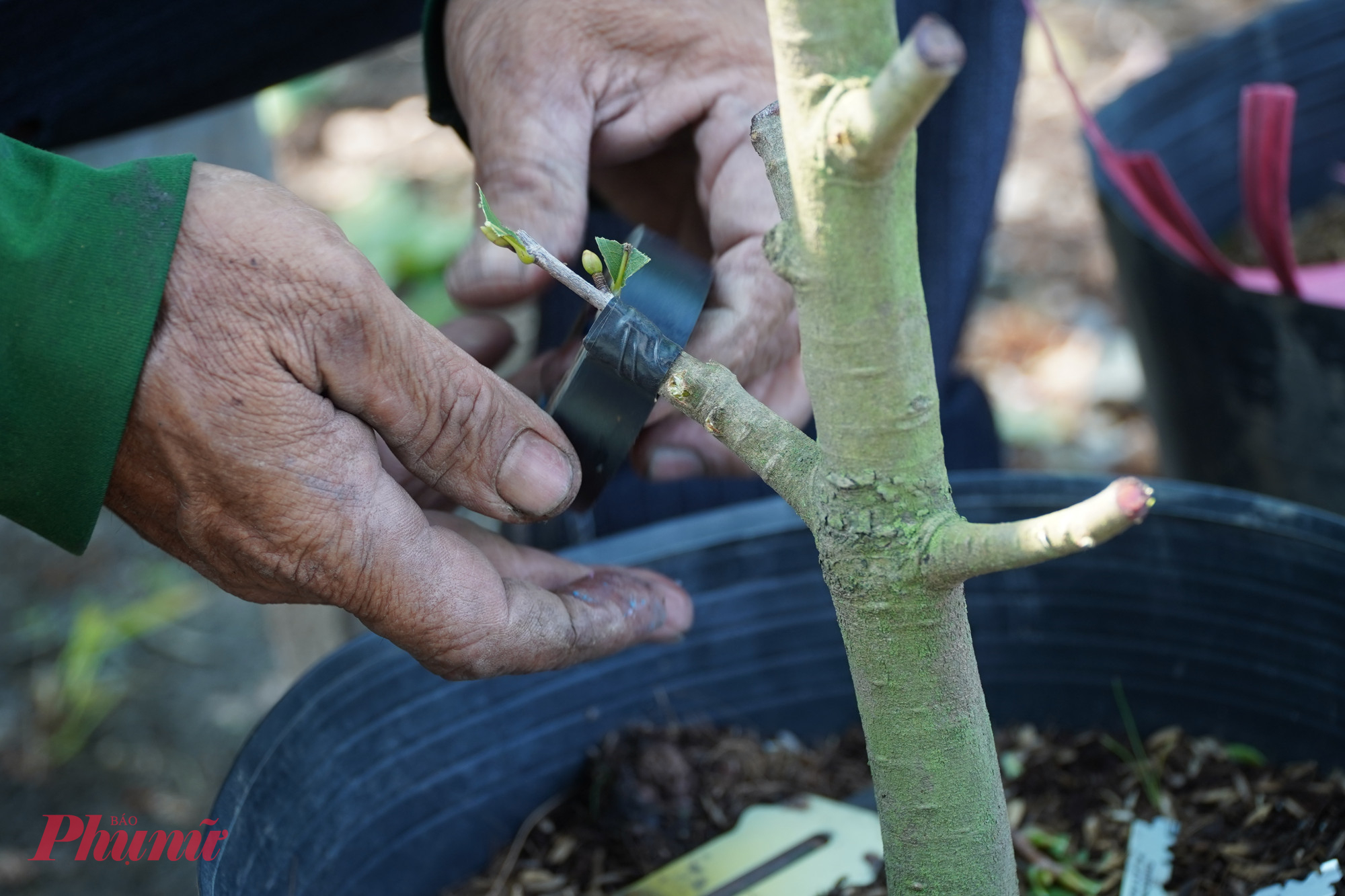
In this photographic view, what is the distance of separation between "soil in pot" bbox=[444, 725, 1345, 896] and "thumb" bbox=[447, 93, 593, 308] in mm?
518

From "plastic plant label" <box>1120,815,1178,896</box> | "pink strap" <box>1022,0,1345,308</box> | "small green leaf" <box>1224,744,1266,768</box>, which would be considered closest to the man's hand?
"plastic plant label" <box>1120,815,1178,896</box>

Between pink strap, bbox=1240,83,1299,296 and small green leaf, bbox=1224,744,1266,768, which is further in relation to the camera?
pink strap, bbox=1240,83,1299,296

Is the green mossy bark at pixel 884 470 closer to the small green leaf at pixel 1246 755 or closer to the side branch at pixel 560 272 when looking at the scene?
the side branch at pixel 560 272

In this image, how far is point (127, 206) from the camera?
781 mm

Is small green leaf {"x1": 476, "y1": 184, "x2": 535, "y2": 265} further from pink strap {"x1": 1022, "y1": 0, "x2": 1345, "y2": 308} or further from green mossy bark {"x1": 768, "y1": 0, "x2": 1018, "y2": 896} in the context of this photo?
pink strap {"x1": 1022, "y1": 0, "x2": 1345, "y2": 308}

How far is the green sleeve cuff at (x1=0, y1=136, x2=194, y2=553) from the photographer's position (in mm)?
770

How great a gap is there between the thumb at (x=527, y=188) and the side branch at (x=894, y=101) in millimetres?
483

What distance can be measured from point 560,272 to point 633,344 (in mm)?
94

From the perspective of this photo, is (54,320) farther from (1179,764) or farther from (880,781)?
(1179,764)

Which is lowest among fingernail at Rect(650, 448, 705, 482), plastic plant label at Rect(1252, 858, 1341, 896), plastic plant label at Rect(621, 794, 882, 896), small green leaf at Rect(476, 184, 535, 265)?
plastic plant label at Rect(621, 794, 882, 896)

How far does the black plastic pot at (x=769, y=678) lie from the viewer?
1026mm

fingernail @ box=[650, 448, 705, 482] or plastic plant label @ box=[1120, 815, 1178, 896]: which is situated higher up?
fingernail @ box=[650, 448, 705, 482]

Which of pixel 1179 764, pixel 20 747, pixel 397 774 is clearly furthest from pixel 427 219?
pixel 1179 764

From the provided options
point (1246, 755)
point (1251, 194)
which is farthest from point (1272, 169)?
point (1246, 755)
